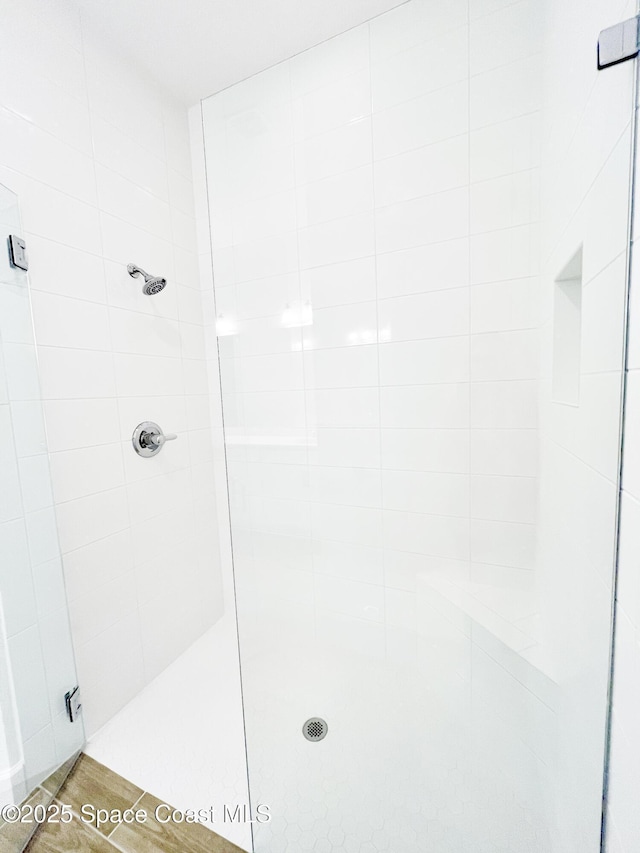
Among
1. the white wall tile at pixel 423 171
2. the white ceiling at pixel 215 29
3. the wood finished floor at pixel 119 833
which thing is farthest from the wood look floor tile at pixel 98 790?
the white ceiling at pixel 215 29

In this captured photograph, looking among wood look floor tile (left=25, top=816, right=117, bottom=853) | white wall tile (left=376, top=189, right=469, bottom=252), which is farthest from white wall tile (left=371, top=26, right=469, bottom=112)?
wood look floor tile (left=25, top=816, right=117, bottom=853)

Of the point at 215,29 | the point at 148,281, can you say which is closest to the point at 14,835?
the point at 148,281

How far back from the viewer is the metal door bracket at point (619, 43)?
48cm

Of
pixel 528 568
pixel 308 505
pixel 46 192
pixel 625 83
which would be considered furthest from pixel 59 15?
pixel 528 568

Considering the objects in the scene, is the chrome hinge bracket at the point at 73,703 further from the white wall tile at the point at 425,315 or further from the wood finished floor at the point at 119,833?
the white wall tile at the point at 425,315

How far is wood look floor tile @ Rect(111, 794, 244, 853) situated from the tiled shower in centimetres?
3

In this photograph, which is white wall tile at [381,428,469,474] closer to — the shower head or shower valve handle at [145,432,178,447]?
shower valve handle at [145,432,178,447]

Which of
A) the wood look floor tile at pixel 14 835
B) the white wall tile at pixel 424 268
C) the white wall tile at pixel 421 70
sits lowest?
the wood look floor tile at pixel 14 835

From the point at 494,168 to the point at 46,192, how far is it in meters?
1.31

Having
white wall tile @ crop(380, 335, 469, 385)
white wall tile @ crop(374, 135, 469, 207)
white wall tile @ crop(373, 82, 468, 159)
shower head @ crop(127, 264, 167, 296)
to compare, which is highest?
white wall tile @ crop(373, 82, 468, 159)

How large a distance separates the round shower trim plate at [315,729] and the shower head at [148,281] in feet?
5.12

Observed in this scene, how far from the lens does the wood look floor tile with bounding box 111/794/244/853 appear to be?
2.94 feet

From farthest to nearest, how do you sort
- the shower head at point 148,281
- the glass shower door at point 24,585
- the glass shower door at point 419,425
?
the shower head at point 148,281
the glass shower door at point 24,585
the glass shower door at point 419,425

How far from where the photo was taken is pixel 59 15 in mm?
1124
